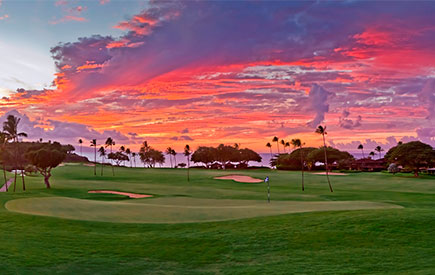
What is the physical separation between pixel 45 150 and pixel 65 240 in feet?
162

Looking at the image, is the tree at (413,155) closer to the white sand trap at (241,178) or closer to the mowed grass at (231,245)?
the white sand trap at (241,178)

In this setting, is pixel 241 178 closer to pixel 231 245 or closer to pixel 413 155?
pixel 413 155

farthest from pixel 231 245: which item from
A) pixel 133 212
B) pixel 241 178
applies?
pixel 241 178

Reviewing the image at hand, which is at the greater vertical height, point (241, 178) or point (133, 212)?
point (241, 178)

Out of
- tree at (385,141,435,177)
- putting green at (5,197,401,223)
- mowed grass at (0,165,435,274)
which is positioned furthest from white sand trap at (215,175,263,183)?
mowed grass at (0,165,435,274)

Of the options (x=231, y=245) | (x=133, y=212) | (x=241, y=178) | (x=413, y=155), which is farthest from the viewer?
(x=241, y=178)

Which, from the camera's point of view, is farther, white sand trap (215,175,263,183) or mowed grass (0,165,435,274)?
white sand trap (215,175,263,183)

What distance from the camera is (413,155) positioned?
316 ft

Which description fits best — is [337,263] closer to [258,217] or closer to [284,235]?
[284,235]

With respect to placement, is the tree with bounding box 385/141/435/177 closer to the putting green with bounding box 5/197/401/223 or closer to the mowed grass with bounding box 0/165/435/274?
the putting green with bounding box 5/197/401/223

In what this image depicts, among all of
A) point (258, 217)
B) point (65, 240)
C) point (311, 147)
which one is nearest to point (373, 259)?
point (258, 217)

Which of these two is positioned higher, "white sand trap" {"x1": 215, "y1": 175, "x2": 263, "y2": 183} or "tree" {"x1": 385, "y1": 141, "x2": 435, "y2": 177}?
"tree" {"x1": 385, "y1": 141, "x2": 435, "y2": 177}

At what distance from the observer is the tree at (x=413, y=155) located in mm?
94812

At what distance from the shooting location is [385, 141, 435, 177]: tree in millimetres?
94812
